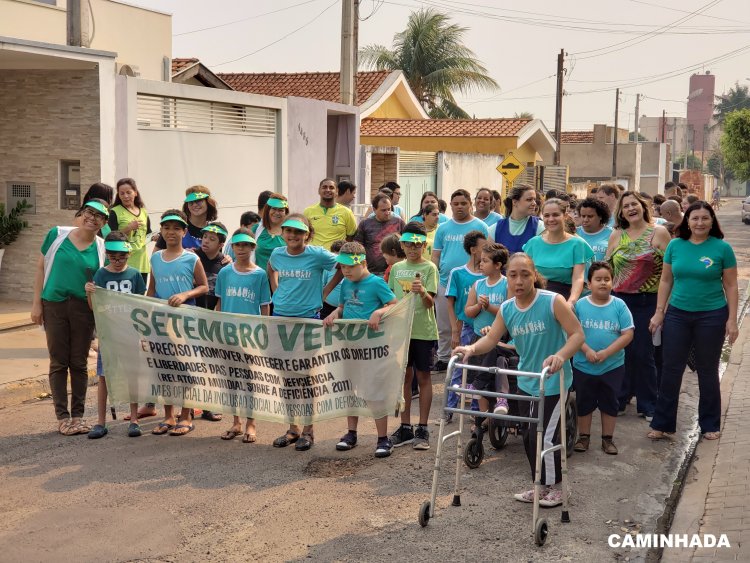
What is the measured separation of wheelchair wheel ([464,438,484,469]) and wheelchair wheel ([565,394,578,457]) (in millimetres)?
638

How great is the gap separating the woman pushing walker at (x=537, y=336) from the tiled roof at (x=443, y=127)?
26.4 meters

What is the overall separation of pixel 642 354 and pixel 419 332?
2.33 meters

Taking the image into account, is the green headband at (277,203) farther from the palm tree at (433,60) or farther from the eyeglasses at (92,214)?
the palm tree at (433,60)

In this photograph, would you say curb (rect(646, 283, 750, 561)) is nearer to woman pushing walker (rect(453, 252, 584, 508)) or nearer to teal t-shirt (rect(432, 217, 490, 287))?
woman pushing walker (rect(453, 252, 584, 508))

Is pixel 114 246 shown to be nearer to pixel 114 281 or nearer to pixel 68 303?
pixel 114 281

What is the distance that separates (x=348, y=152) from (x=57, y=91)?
10326 mm

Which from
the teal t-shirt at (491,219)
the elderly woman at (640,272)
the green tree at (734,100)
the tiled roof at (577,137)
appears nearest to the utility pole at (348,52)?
the teal t-shirt at (491,219)

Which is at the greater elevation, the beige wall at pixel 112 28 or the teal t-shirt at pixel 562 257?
the beige wall at pixel 112 28

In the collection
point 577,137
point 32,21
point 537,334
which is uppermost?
point 32,21

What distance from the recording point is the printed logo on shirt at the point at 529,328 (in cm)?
658

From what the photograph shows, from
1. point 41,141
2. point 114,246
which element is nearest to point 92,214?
point 114,246

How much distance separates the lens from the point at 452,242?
34.9 feet

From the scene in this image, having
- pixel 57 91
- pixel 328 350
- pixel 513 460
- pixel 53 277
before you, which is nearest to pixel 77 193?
pixel 57 91

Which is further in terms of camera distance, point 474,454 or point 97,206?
point 97,206
